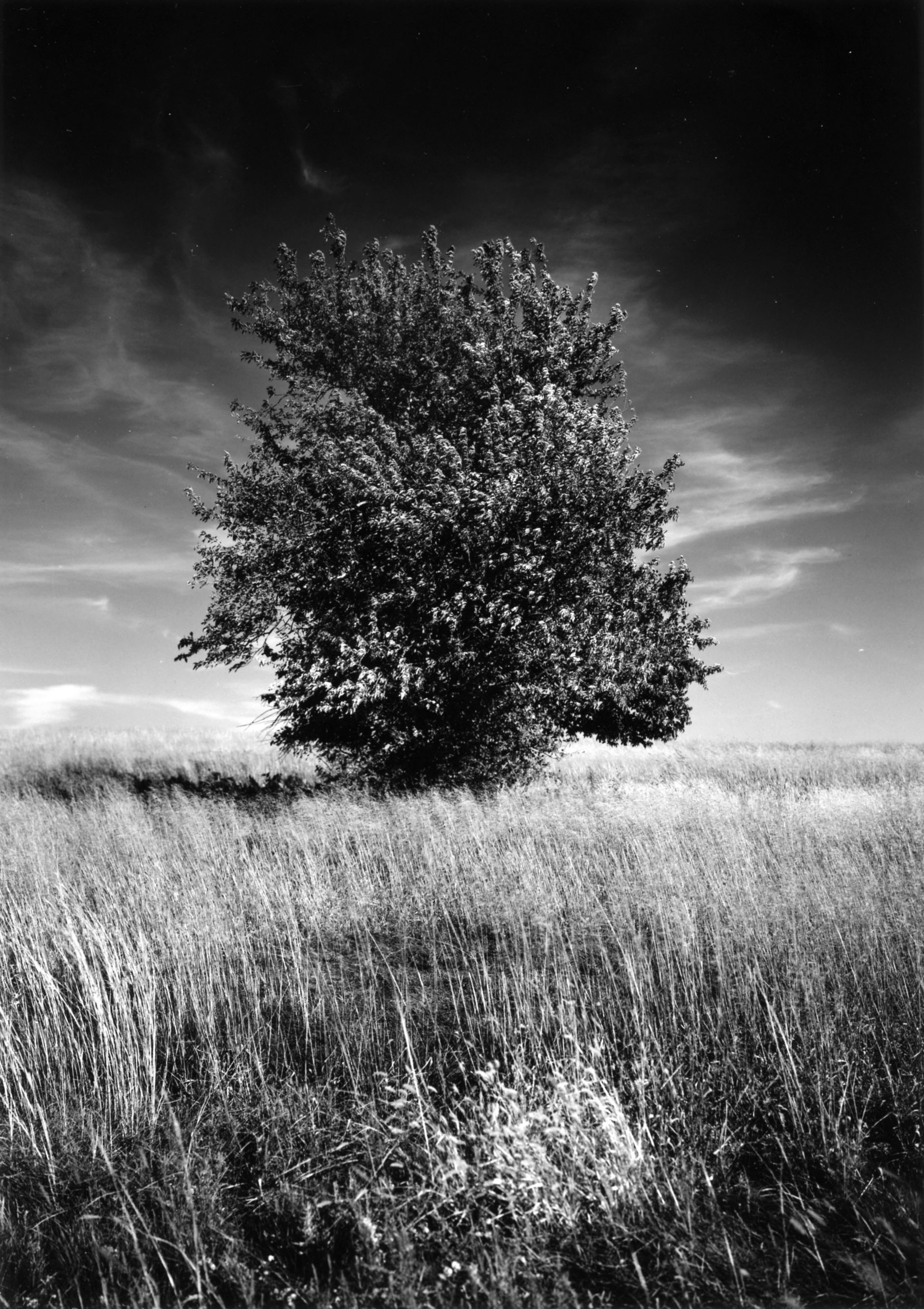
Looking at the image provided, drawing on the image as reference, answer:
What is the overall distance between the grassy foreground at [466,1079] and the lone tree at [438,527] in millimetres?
5265

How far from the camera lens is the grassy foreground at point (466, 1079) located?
2.76 meters

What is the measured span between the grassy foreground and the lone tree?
5265 mm

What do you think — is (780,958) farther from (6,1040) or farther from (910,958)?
(6,1040)

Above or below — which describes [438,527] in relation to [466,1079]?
above

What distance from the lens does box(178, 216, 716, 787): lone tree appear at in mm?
12805

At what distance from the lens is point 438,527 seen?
12.5 metres

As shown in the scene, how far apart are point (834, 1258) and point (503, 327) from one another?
15.0 metres

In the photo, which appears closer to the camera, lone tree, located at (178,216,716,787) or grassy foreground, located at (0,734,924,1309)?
grassy foreground, located at (0,734,924,1309)

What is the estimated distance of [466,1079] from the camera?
3496mm

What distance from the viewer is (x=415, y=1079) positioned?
11.4ft

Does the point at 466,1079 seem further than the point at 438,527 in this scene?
No

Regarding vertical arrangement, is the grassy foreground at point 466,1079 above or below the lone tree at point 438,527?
below

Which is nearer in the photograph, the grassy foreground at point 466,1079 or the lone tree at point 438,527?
the grassy foreground at point 466,1079

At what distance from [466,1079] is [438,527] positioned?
9.98 m
